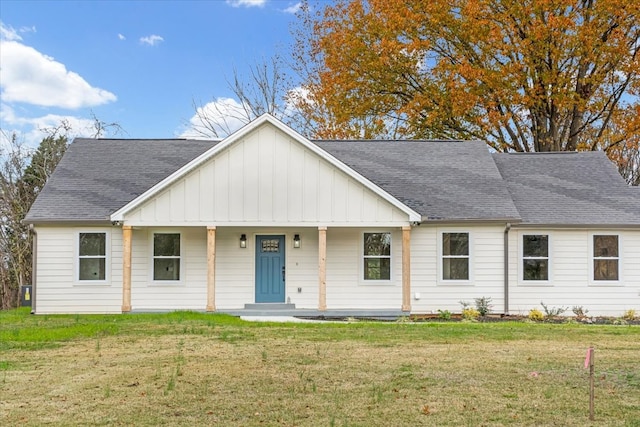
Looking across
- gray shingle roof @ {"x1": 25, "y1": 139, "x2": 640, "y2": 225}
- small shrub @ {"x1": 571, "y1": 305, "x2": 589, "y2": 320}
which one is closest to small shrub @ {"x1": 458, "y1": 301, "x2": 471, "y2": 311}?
gray shingle roof @ {"x1": 25, "y1": 139, "x2": 640, "y2": 225}

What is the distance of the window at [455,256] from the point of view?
1811 centimetres

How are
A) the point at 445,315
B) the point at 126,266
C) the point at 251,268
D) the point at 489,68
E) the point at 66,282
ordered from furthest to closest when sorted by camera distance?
the point at 489,68 → the point at 251,268 → the point at 66,282 → the point at 445,315 → the point at 126,266

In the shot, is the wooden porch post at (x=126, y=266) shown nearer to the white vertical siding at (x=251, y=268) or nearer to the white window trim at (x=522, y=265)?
the white vertical siding at (x=251, y=268)

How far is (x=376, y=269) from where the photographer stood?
18.3 metres

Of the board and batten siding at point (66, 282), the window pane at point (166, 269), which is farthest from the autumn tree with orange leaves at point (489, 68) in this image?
the board and batten siding at point (66, 282)

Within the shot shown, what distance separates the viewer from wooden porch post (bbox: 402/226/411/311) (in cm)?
1677

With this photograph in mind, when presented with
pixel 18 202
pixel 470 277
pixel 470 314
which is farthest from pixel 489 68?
pixel 18 202

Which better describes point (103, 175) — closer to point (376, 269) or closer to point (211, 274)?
point (211, 274)

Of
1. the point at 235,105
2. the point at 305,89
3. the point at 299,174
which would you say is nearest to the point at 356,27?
the point at 305,89

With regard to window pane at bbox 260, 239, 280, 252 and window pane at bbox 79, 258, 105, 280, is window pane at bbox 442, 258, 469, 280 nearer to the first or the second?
window pane at bbox 260, 239, 280, 252

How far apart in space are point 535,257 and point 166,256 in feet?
34.2

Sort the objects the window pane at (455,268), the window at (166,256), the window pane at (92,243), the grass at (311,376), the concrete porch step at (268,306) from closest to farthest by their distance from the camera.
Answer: the grass at (311,376), the window pane at (92,243), the concrete porch step at (268,306), the window at (166,256), the window pane at (455,268)

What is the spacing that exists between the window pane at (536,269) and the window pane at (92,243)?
1181 centimetres

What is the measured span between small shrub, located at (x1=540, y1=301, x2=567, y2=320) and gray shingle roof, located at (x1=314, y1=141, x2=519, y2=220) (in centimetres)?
273
